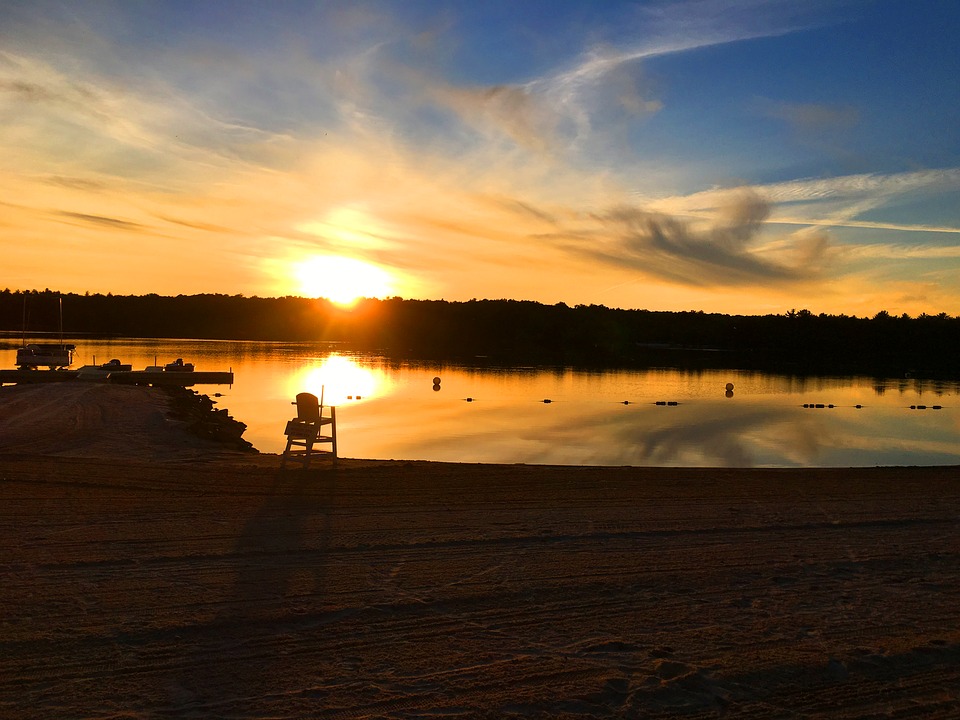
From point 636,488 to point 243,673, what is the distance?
628cm

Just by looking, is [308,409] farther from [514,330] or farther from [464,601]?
[514,330]

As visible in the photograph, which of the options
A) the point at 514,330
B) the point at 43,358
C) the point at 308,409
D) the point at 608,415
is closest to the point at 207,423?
the point at 308,409

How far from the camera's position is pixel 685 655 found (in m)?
4.20

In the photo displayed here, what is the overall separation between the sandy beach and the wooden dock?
Answer: 948 inches

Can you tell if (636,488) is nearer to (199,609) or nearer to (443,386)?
(199,609)

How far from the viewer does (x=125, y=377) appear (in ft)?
104

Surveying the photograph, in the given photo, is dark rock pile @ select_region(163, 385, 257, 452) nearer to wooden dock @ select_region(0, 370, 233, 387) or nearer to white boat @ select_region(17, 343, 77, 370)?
wooden dock @ select_region(0, 370, 233, 387)

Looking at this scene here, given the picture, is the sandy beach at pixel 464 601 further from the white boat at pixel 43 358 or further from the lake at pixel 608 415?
the white boat at pixel 43 358

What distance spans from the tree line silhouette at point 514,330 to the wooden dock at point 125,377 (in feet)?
113

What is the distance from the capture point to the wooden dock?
30188mm

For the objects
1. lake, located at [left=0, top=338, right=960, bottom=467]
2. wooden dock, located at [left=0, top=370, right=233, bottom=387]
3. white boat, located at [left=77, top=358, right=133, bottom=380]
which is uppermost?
white boat, located at [left=77, top=358, right=133, bottom=380]

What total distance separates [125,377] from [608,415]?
63.4 feet

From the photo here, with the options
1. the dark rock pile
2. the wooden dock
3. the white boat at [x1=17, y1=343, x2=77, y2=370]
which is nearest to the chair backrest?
the dark rock pile

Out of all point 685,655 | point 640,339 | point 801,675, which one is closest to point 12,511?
point 685,655
